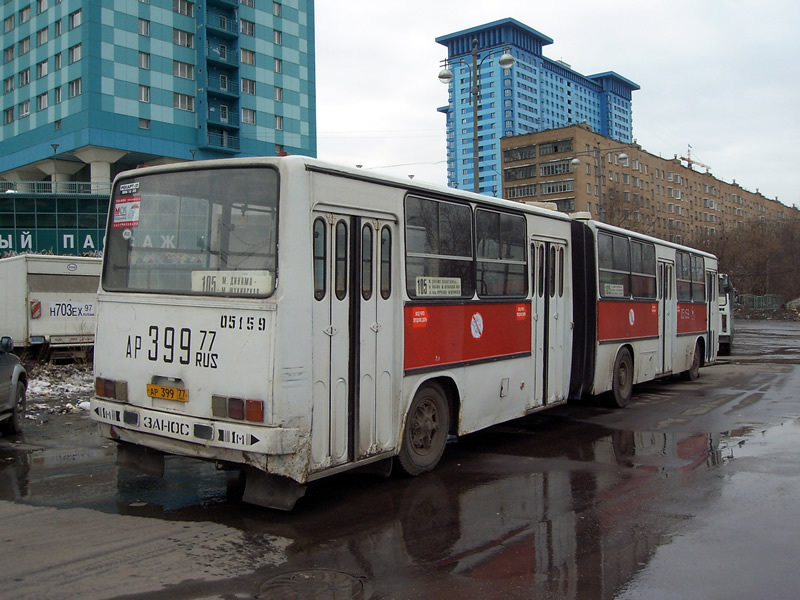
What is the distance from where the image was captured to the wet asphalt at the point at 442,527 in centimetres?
490

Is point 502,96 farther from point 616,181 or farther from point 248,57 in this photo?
point 248,57

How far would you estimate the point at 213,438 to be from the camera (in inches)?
235

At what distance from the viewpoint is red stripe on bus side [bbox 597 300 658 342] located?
11966mm

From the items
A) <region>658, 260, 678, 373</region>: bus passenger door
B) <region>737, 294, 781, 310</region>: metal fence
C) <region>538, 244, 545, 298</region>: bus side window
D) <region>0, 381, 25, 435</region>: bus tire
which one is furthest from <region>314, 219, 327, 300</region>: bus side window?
<region>737, 294, 781, 310</region>: metal fence

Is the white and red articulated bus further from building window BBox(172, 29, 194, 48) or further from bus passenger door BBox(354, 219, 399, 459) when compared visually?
→ building window BBox(172, 29, 194, 48)

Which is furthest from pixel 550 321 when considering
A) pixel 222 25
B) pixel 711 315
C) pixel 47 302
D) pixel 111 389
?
pixel 222 25

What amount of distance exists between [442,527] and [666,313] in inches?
408

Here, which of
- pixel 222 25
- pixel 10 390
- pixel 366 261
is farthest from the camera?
pixel 222 25

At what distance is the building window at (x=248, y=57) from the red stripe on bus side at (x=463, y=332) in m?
58.6

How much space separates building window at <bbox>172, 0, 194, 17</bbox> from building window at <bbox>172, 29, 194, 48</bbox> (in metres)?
1.58

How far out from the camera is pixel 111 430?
266 inches

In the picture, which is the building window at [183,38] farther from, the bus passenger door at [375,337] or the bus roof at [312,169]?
the bus passenger door at [375,337]

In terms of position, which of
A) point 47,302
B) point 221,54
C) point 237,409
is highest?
point 221,54

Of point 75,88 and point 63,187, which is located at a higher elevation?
point 75,88
